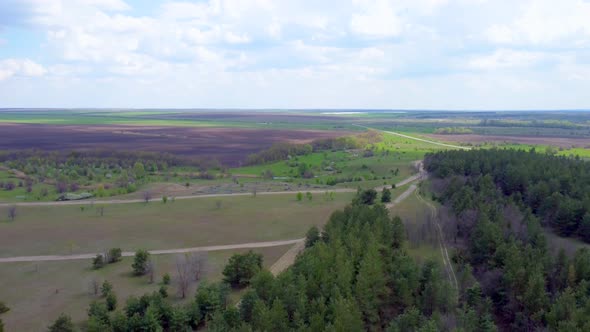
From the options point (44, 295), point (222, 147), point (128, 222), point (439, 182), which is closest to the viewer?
point (44, 295)

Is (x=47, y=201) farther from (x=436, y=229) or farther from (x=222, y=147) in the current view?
(x=222, y=147)

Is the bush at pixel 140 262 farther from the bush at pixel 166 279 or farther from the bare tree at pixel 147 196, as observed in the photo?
the bare tree at pixel 147 196

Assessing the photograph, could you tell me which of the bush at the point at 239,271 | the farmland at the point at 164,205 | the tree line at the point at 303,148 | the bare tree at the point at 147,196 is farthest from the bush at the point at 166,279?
the tree line at the point at 303,148

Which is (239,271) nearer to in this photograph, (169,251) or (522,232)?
(169,251)

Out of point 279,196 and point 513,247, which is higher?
point 513,247

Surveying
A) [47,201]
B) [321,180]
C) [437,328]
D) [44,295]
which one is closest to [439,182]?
[321,180]

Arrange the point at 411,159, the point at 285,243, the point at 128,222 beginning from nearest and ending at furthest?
the point at 285,243, the point at 128,222, the point at 411,159

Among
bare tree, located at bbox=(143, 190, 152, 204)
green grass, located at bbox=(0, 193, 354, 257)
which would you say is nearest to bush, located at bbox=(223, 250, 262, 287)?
green grass, located at bbox=(0, 193, 354, 257)
